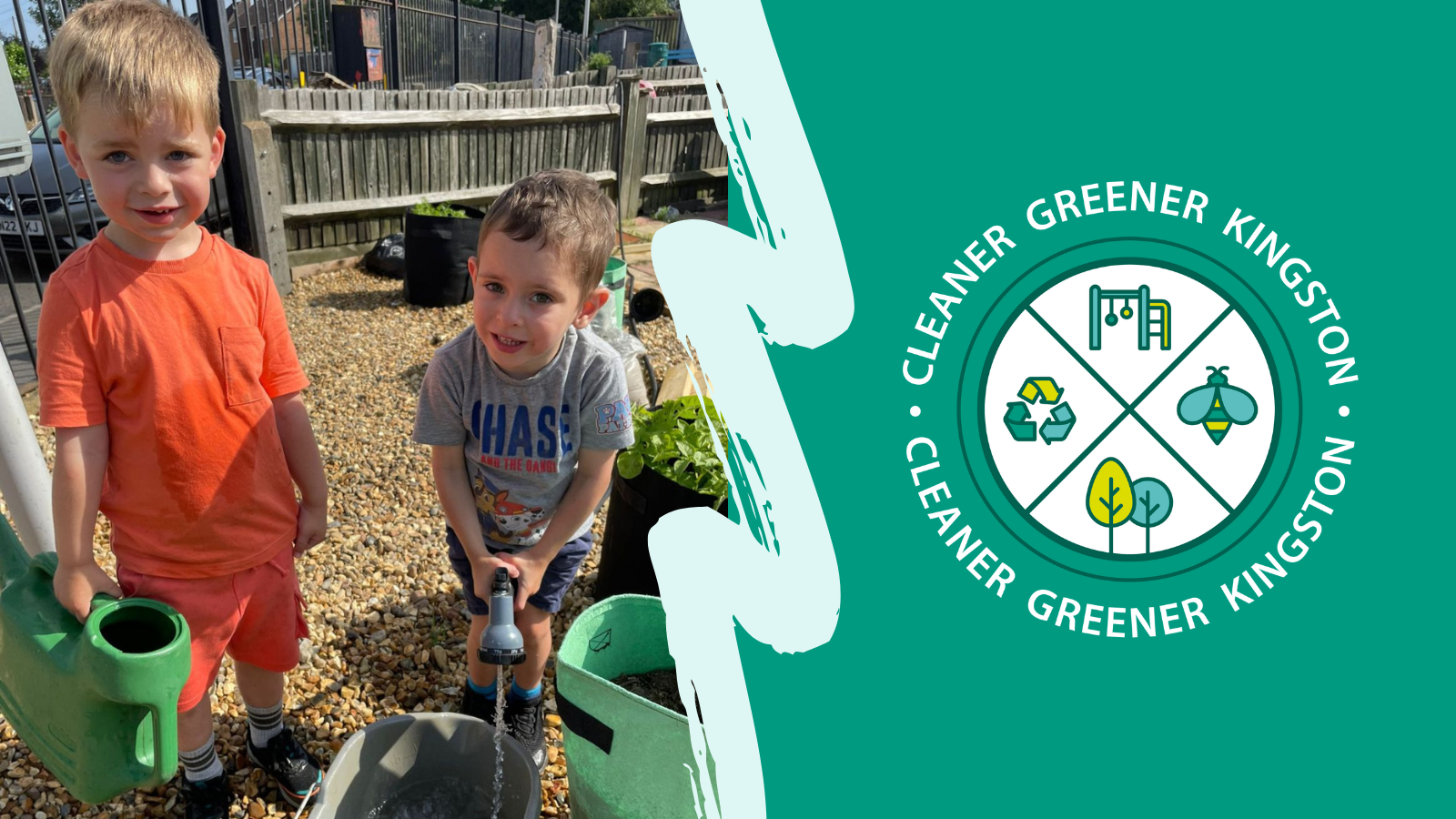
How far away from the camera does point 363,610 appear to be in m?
2.98

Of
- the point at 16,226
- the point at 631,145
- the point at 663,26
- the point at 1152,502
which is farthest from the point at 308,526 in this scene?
the point at 663,26

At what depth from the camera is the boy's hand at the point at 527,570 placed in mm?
2047

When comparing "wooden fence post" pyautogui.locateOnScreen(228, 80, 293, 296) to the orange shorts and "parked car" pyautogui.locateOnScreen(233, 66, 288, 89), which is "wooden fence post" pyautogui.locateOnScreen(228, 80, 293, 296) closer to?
"parked car" pyautogui.locateOnScreen(233, 66, 288, 89)

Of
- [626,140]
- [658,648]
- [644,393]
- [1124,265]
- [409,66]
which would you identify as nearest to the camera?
[1124,265]

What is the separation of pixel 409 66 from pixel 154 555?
17.2m

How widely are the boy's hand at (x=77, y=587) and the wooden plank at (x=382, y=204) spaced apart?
460cm

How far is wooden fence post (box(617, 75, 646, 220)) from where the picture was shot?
29.3ft

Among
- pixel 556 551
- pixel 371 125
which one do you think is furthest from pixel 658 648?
pixel 371 125

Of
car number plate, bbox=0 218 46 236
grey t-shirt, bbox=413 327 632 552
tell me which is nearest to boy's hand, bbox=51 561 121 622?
grey t-shirt, bbox=413 327 632 552

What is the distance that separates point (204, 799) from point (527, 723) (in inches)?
30.4

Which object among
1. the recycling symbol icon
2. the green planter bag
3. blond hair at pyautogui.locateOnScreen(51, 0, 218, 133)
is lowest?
the green planter bag

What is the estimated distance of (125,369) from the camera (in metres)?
1.66

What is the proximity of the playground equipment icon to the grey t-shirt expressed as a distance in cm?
102

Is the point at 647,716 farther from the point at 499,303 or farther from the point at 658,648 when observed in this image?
the point at 499,303
